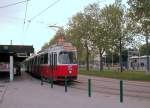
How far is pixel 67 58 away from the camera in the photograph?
34.8 meters

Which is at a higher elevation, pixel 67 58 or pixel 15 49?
pixel 15 49

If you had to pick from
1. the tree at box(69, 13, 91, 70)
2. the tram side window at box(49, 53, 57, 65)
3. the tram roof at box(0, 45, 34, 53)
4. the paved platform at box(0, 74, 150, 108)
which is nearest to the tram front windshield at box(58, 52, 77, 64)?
the tram side window at box(49, 53, 57, 65)

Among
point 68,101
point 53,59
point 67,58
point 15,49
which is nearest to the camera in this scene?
point 68,101

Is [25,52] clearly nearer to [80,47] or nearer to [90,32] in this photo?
[90,32]

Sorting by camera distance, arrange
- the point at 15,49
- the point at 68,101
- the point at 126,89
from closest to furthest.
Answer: the point at 68,101 < the point at 126,89 < the point at 15,49

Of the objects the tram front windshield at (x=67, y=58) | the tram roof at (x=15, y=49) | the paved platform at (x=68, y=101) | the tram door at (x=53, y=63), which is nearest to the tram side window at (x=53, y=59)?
the tram door at (x=53, y=63)

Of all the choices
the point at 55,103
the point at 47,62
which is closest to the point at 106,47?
the point at 47,62

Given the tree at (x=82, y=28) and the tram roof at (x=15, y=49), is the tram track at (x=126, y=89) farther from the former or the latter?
the tree at (x=82, y=28)

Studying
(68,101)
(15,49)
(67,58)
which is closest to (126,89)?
(67,58)

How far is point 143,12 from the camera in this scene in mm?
43375

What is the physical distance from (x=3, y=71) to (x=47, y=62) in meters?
26.4

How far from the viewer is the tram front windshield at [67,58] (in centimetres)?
3462

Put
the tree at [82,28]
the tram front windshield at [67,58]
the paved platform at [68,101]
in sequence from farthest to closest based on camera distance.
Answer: the tree at [82,28] → the tram front windshield at [67,58] → the paved platform at [68,101]

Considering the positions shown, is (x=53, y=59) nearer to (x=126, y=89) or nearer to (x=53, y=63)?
(x=53, y=63)
